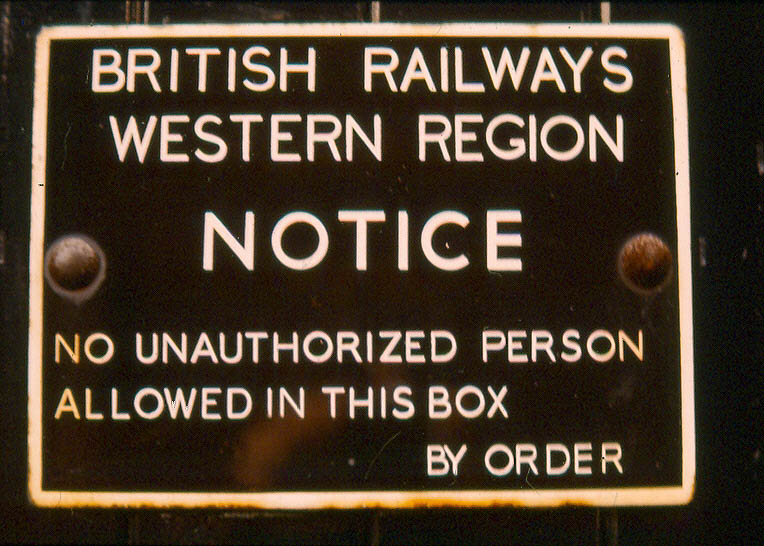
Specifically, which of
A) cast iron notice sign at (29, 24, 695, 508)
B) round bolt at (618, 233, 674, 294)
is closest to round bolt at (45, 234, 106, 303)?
cast iron notice sign at (29, 24, 695, 508)

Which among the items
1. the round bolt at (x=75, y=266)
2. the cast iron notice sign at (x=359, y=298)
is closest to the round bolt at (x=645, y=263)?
the cast iron notice sign at (x=359, y=298)

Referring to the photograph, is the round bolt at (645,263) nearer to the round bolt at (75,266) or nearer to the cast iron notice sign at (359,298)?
the cast iron notice sign at (359,298)

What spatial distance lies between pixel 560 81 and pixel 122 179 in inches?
23.6

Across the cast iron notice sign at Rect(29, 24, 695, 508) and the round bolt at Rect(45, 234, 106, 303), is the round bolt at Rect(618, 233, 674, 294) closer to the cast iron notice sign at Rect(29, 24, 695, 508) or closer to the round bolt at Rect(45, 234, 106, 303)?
the cast iron notice sign at Rect(29, 24, 695, 508)

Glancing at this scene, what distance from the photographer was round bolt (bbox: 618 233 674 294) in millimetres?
819

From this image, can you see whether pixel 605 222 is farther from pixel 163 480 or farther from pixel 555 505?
pixel 163 480

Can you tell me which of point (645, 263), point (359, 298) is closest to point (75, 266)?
point (359, 298)

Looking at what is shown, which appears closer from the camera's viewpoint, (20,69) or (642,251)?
(642,251)

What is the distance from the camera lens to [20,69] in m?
0.93

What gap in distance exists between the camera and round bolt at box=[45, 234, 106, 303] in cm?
83

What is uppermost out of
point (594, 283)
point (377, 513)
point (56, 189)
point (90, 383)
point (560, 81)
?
point (560, 81)

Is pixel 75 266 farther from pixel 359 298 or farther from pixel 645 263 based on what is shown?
pixel 645 263

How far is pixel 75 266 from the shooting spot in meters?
0.82

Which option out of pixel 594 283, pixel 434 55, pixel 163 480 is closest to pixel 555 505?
pixel 594 283
